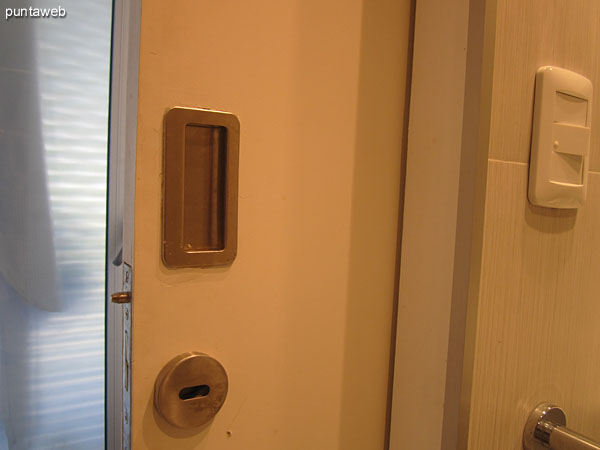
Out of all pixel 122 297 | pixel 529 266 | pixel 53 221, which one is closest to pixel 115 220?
pixel 53 221

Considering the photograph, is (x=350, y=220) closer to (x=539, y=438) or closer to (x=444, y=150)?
(x=444, y=150)

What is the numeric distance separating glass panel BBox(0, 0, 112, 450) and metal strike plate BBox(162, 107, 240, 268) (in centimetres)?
64

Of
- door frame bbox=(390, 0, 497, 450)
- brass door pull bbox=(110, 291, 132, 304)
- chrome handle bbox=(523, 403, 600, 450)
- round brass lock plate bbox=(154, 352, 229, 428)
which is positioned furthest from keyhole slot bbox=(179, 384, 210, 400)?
chrome handle bbox=(523, 403, 600, 450)

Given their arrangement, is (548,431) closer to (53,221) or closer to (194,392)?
(194,392)

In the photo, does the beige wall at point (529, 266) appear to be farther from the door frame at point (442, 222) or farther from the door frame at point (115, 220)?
the door frame at point (115, 220)

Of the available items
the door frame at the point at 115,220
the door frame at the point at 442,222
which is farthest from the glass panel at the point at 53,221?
the door frame at the point at 442,222

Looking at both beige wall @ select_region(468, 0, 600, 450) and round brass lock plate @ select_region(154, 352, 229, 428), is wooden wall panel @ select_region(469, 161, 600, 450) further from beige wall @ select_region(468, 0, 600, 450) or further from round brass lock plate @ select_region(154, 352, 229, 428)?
round brass lock plate @ select_region(154, 352, 229, 428)

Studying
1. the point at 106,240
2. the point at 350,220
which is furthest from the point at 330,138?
the point at 106,240

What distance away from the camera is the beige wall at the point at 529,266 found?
16.4 inches

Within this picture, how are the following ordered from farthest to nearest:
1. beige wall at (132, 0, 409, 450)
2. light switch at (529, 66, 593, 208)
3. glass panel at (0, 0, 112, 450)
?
glass panel at (0, 0, 112, 450) → light switch at (529, 66, 593, 208) → beige wall at (132, 0, 409, 450)

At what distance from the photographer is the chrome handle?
0.45 m

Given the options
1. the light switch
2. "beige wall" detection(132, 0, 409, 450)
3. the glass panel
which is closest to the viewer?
"beige wall" detection(132, 0, 409, 450)

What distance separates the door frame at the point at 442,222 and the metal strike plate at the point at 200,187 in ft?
0.82

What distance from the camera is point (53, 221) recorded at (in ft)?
2.66
